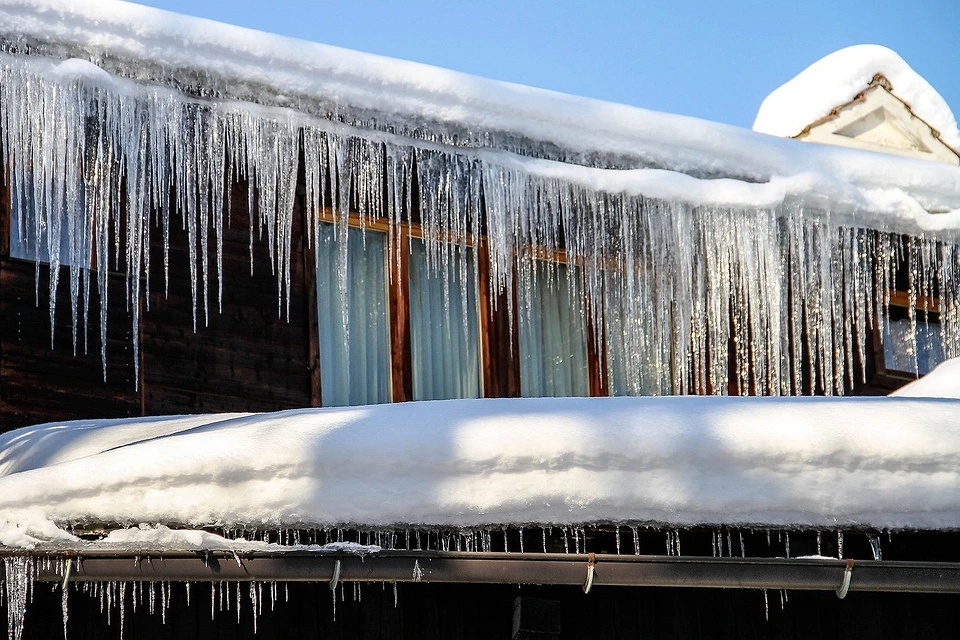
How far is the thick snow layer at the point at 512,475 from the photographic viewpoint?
427 centimetres

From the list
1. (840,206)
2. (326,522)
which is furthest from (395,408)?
(840,206)

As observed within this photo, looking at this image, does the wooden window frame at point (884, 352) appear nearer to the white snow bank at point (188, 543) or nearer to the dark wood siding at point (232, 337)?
the dark wood siding at point (232, 337)

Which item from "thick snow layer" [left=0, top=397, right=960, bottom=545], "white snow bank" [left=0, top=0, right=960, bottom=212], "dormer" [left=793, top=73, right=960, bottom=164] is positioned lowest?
"thick snow layer" [left=0, top=397, right=960, bottom=545]

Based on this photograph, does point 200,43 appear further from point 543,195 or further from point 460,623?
point 460,623

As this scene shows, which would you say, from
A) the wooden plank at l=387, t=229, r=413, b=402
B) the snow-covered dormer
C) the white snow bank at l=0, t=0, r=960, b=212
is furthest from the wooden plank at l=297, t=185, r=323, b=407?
the snow-covered dormer

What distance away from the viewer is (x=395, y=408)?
15.4 ft

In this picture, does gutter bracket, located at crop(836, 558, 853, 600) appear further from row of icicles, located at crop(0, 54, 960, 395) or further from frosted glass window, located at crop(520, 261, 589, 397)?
frosted glass window, located at crop(520, 261, 589, 397)

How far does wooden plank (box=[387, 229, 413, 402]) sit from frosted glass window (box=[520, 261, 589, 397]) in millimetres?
640

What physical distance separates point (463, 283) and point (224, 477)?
2.89m

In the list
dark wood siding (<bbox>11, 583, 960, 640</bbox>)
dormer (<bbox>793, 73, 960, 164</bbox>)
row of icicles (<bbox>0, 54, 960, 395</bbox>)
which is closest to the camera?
dark wood siding (<bbox>11, 583, 960, 640</bbox>)

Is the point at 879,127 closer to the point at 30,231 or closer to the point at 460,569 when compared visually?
the point at 30,231

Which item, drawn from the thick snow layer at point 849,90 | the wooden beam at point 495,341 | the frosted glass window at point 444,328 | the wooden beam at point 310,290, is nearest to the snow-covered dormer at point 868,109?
the thick snow layer at point 849,90

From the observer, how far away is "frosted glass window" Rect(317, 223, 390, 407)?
6738 mm

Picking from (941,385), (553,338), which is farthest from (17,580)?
(941,385)
